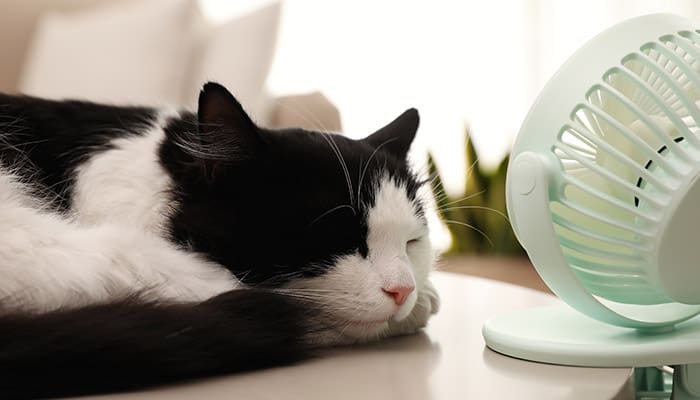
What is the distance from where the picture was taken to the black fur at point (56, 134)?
3.02 feet

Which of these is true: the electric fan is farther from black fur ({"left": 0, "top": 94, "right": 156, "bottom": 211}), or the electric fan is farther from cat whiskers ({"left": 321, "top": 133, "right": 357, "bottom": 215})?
black fur ({"left": 0, "top": 94, "right": 156, "bottom": 211})

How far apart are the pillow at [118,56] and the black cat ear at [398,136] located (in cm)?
123

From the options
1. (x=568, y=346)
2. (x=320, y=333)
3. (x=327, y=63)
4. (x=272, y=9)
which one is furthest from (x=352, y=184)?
(x=327, y=63)

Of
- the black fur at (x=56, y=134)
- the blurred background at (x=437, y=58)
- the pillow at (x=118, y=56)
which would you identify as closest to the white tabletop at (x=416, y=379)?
the black fur at (x=56, y=134)

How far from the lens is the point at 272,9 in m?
1.98

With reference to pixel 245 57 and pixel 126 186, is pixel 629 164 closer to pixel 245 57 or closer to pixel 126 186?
pixel 126 186

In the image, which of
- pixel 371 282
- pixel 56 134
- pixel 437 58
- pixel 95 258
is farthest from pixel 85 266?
pixel 437 58

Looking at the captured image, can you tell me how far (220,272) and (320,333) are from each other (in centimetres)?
12

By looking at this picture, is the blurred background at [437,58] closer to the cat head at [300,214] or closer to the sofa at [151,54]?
the sofa at [151,54]

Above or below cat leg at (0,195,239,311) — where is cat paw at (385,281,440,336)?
below

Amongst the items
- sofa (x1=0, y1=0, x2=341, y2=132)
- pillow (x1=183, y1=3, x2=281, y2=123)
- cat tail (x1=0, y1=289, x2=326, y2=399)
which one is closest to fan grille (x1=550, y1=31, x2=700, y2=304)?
cat tail (x1=0, y1=289, x2=326, y2=399)

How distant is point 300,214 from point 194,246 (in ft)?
0.40

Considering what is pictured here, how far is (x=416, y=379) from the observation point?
24.2 inches

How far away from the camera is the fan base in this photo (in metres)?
0.62
